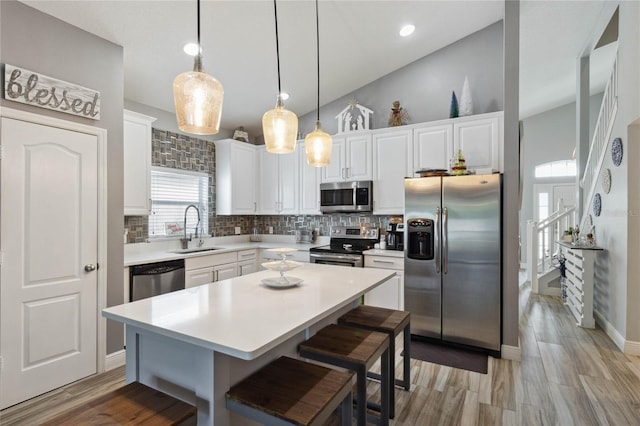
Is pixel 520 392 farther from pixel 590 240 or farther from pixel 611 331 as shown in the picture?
pixel 590 240

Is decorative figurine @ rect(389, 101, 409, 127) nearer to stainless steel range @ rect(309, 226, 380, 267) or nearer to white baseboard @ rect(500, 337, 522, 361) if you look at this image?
stainless steel range @ rect(309, 226, 380, 267)

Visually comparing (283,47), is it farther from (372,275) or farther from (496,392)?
(496,392)

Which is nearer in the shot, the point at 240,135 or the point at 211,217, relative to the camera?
the point at 211,217

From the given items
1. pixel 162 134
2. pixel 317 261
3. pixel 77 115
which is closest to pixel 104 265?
pixel 77 115

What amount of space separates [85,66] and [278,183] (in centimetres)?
270

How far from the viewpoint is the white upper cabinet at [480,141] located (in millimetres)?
3367

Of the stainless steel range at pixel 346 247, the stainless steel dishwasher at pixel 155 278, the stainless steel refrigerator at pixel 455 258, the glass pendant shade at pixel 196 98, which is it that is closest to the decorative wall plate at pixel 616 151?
the stainless steel refrigerator at pixel 455 258

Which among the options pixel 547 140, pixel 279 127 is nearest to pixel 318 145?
pixel 279 127

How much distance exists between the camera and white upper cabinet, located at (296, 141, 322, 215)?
4550 mm

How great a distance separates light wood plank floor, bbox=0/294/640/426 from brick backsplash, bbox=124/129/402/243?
165 cm

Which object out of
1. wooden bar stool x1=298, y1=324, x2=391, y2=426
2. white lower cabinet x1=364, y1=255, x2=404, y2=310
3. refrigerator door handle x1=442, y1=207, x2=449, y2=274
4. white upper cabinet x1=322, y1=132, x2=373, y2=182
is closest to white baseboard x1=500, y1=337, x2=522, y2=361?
refrigerator door handle x1=442, y1=207, x2=449, y2=274

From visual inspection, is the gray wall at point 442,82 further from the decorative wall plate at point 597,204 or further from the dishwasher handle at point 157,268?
the dishwasher handle at point 157,268

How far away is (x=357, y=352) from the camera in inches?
68.1

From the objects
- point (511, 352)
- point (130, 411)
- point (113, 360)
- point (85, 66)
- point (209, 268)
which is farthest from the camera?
point (209, 268)
